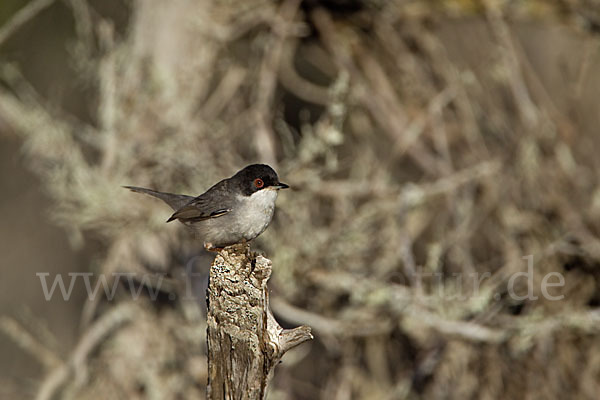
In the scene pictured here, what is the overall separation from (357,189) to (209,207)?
1918mm

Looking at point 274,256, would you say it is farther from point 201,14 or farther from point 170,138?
point 201,14

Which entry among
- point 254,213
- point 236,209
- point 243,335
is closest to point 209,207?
point 236,209

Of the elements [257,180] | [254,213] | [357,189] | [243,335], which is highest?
[357,189]

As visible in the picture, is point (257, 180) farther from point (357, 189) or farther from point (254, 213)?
point (357, 189)

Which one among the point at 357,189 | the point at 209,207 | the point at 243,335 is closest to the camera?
the point at 243,335

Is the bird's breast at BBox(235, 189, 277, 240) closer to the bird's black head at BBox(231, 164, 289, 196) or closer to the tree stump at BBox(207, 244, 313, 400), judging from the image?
the bird's black head at BBox(231, 164, 289, 196)

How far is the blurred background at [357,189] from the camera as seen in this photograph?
17.7 feet

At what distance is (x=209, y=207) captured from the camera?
154 inches

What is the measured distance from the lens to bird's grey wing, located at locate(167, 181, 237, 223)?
3871 mm

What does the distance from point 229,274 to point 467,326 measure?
7.85 ft

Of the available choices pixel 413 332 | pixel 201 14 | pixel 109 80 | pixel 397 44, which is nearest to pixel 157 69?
pixel 109 80

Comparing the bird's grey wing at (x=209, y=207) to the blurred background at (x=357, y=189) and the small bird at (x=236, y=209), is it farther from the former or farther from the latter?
the blurred background at (x=357, y=189)

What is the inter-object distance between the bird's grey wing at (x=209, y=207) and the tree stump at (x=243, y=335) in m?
0.77

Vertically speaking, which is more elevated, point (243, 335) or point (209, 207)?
point (209, 207)
